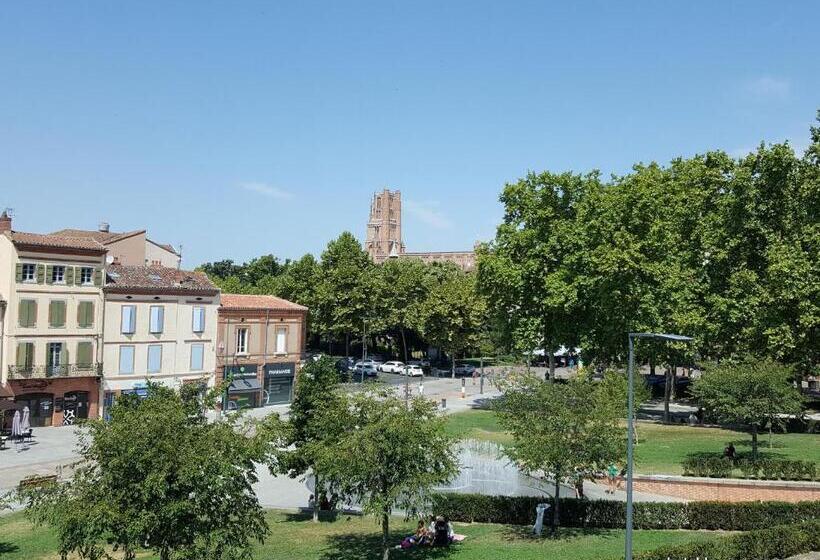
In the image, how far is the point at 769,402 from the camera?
102ft

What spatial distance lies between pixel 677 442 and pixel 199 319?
3167cm

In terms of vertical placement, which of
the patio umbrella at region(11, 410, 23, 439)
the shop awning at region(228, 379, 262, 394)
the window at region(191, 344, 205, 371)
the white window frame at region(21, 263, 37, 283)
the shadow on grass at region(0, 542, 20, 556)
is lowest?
the shadow on grass at region(0, 542, 20, 556)

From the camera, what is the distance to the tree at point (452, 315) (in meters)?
75.9

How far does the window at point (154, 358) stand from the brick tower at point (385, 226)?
13850cm

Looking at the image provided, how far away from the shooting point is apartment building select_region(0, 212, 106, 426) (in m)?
42.1

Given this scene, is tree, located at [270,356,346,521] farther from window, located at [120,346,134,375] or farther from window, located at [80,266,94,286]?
window, located at [120,346,134,375]

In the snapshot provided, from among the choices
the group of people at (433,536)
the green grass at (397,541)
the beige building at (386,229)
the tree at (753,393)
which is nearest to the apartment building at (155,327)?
the green grass at (397,541)

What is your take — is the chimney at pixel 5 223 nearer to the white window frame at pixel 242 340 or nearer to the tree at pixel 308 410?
the white window frame at pixel 242 340

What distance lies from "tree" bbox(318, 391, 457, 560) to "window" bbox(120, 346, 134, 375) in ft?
100

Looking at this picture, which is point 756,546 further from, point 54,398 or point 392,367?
point 392,367

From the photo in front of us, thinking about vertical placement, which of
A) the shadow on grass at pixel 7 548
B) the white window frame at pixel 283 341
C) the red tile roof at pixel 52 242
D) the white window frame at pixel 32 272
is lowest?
the shadow on grass at pixel 7 548

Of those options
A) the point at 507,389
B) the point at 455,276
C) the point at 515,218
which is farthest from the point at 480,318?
the point at 507,389

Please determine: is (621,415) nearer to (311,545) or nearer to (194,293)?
(311,545)

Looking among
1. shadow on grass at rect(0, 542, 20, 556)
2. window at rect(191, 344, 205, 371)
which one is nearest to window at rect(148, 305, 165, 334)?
window at rect(191, 344, 205, 371)
